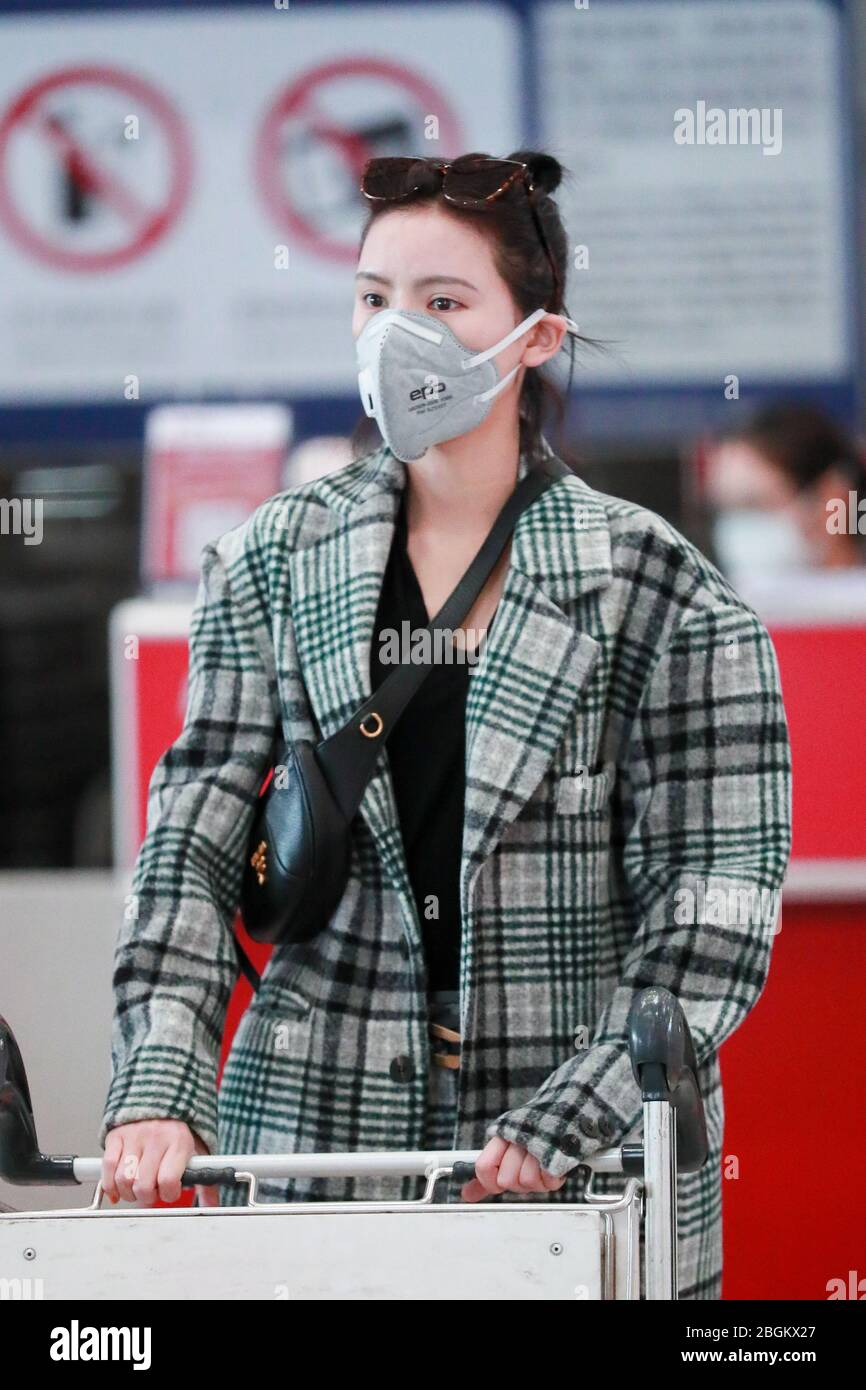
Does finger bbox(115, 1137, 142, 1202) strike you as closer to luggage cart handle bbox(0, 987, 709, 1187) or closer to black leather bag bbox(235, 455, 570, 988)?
luggage cart handle bbox(0, 987, 709, 1187)

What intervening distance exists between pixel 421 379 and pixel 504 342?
106 millimetres

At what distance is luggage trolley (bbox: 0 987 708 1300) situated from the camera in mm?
1462

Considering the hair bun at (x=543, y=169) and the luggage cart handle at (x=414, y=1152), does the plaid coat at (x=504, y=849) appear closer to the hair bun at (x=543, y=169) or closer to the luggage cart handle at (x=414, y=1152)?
the luggage cart handle at (x=414, y=1152)

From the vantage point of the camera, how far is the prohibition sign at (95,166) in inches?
172

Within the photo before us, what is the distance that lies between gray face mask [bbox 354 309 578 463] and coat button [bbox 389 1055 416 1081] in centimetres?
60

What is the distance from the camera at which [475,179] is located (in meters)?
1.82

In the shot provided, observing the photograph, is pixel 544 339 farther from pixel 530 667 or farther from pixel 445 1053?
pixel 445 1053

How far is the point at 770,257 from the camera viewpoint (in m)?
4.42

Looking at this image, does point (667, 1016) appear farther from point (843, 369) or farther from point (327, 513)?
point (843, 369)

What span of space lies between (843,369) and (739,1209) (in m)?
2.56

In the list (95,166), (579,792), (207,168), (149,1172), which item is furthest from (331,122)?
(149,1172)

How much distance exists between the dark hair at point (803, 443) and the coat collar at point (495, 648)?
9.63ft

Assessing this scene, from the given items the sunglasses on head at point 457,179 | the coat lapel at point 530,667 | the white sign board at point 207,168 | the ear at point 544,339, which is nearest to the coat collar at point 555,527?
the coat lapel at point 530,667
